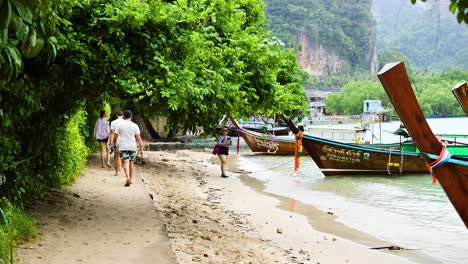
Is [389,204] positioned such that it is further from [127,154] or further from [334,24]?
[334,24]

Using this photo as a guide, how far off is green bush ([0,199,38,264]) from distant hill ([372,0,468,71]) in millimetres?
114309

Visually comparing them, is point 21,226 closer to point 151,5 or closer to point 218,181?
point 151,5

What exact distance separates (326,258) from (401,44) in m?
134

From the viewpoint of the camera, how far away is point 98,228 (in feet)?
22.4

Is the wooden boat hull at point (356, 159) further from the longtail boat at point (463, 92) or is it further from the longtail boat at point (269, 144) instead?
the longtail boat at point (463, 92)

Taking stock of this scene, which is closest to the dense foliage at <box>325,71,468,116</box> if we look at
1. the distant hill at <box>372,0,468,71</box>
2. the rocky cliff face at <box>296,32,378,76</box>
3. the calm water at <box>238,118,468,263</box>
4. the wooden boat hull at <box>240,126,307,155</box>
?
the rocky cliff face at <box>296,32,378,76</box>

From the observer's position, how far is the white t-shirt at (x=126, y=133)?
955cm

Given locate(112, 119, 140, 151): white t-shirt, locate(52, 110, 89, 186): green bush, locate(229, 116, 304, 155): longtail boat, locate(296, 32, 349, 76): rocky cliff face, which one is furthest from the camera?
locate(296, 32, 349, 76): rocky cliff face

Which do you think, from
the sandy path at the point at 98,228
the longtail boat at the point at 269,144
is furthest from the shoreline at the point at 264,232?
the longtail boat at the point at 269,144

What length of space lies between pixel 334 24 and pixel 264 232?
111 metres

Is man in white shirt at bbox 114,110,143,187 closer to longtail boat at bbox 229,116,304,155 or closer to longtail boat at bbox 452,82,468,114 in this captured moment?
longtail boat at bbox 452,82,468,114

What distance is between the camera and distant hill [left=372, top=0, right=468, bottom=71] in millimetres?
119250

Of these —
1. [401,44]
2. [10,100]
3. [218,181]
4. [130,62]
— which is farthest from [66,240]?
[401,44]

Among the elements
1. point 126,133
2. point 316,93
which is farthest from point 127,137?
point 316,93
